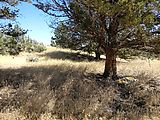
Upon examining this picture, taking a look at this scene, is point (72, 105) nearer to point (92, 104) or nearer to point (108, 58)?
point (92, 104)

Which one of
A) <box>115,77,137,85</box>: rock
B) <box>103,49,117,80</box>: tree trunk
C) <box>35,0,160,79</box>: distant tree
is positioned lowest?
<box>115,77,137,85</box>: rock

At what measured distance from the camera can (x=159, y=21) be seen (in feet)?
44.2

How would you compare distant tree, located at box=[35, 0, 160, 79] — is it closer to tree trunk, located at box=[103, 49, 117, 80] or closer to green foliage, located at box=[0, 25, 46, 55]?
tree trunk, located at box=[103, 49, 117, 80]

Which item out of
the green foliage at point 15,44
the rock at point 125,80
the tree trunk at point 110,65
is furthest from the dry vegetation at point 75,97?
the green foliage at point 15,44

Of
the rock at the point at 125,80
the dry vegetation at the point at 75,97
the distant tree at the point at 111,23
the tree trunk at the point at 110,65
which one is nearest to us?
the dry vegetation at the point at 75,97

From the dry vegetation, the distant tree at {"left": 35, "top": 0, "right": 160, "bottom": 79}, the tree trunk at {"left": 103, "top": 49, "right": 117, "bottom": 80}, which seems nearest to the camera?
the dry vegetation

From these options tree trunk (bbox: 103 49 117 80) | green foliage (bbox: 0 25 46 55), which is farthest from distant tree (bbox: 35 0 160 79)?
green foliage (bbox: 0 25 46 55)

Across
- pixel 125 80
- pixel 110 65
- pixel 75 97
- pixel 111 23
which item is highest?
pixel 111 23

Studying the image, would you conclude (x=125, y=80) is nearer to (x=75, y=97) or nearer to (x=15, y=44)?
(x=75, y=97)

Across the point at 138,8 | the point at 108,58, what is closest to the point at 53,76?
the point at 108,58

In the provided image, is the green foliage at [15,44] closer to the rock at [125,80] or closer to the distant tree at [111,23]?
the distant tree at [111,23]

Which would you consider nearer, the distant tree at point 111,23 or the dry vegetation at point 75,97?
the dry vegetation at point 75,97

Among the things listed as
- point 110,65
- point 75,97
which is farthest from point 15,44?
point 75,97

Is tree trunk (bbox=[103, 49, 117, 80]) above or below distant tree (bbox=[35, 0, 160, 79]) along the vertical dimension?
below
